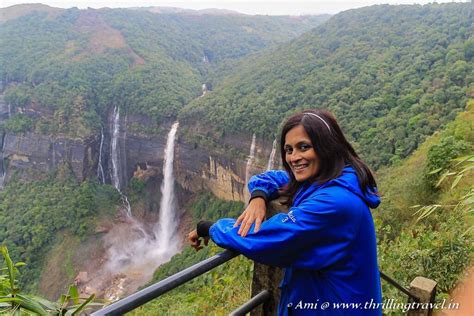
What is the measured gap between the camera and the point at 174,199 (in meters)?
30.3

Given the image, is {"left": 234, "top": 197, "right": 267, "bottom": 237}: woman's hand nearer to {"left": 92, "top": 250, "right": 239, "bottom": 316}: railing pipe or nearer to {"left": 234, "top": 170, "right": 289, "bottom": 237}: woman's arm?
{"left": 234, "top": 170, "right": 289, "bottom": 237}: woman's arm

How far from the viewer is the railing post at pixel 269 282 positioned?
1.50 metres

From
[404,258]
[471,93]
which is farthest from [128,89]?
[404,258]

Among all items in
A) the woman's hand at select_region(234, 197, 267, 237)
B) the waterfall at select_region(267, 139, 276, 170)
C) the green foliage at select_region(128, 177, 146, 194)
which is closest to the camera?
the woman's hand at select_region(234, 197, 267, 237)

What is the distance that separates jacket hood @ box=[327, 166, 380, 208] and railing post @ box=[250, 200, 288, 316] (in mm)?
280

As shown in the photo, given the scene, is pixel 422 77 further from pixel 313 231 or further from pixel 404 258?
pixel 313 231

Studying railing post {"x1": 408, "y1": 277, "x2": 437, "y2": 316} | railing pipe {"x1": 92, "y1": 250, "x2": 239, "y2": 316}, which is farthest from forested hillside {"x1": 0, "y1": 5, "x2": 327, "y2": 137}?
railing pipe {"x1": 92, "y1": 250, "x2": 239, "y2": 316}

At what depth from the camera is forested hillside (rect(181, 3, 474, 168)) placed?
→ 16.6 m

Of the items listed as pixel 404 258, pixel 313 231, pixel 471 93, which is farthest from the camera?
pixel 471 93

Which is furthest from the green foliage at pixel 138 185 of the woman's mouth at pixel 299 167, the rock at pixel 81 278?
the woman's mouth at pixel 299 167

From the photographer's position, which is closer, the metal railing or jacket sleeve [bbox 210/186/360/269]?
the metal railing

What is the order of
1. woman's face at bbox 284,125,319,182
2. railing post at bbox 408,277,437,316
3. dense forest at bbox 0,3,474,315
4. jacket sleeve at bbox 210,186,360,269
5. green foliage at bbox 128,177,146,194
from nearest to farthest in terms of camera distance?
jacket sleeve at bbox 210,186,360,269 < woman's face at bbox 284,125,319,182 < railing post at bbox 408,277,437,316 < dense forest at bbox 0,3,474,315 < green foliage at bbox 128,177,146,194

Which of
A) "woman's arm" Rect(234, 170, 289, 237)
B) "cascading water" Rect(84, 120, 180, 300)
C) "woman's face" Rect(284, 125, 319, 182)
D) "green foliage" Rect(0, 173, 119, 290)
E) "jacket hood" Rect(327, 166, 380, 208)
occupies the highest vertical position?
"woman's face" Rect(284, 125, 319, 182)

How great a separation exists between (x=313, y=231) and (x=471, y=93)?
1706 centimetres
